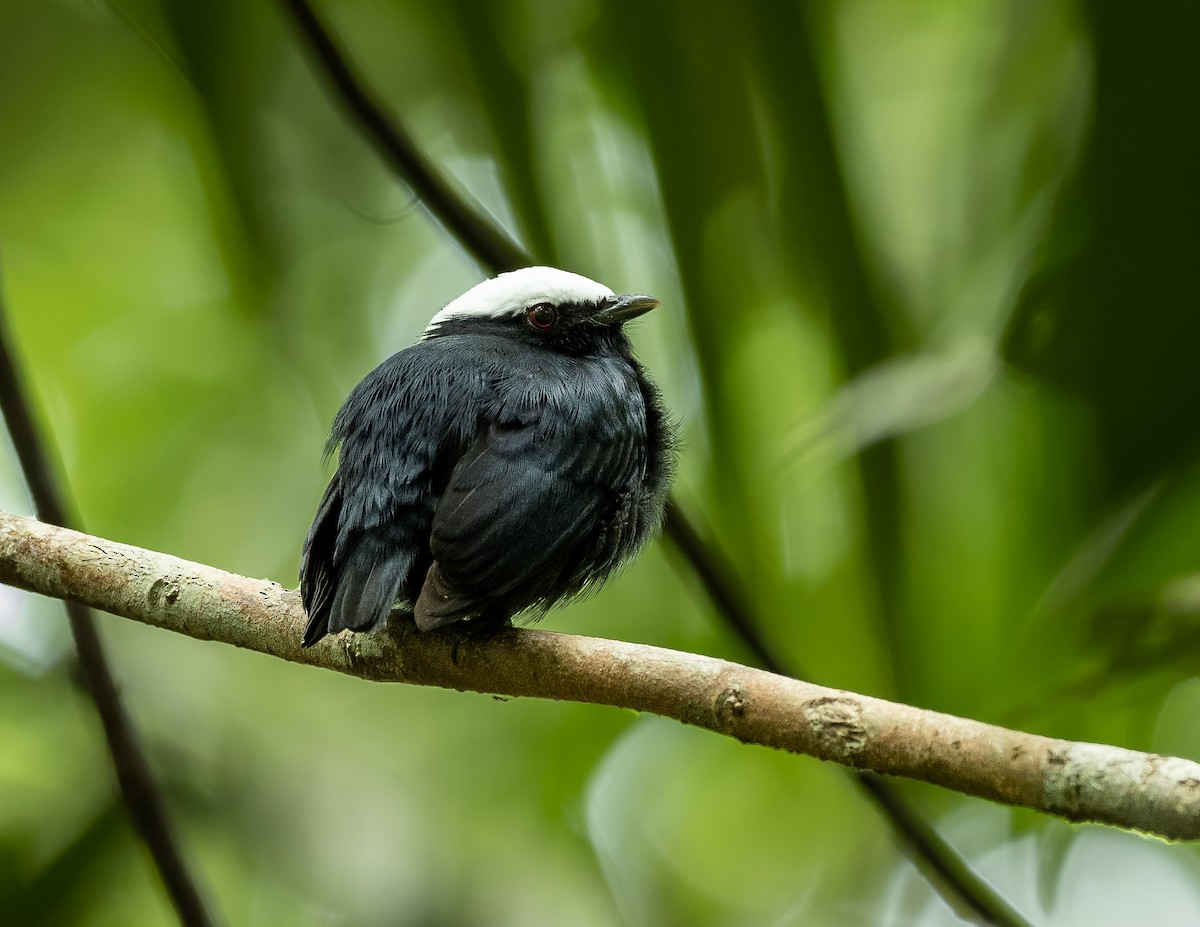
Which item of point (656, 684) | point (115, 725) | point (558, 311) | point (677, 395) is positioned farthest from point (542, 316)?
point (656, 684)

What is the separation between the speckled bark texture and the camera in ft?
5.38

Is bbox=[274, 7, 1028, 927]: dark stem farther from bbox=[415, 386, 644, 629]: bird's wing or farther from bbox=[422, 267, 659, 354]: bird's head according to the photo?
bbox=[422, 267, 659, 354]: bird's head

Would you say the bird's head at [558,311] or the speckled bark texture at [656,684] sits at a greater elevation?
the bird's head at [558,311]

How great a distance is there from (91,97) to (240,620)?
3117 millimetres

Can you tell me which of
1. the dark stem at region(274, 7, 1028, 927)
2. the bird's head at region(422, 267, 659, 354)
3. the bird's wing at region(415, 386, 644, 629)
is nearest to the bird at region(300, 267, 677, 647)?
the bird's wing at region(415, 386, 644, 629)

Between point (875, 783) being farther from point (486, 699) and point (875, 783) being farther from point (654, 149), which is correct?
point (486, 699)

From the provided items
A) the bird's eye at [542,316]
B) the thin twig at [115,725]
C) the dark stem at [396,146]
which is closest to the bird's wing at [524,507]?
the dark stem at [396,146]

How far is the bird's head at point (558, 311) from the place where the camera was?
365 centimetres

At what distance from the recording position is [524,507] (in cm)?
278

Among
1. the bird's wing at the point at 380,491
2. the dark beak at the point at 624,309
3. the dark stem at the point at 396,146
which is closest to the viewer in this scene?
the bird's wing at the point at 380,491

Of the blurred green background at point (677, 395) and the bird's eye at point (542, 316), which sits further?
the bird's eye at point (542, 316)

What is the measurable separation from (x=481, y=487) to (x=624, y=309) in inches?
41.8

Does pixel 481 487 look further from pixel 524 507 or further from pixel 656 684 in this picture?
pixel 656 684

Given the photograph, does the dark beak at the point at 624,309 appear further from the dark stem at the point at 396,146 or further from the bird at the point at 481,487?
the dark stem at the point at 396,146
